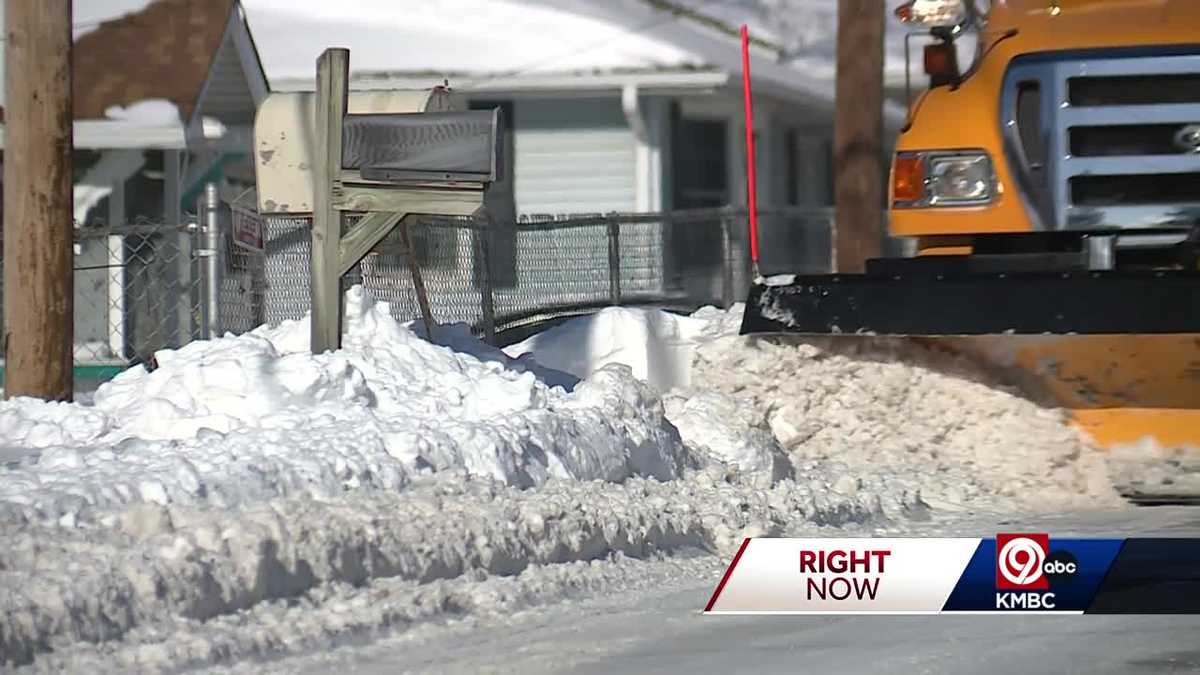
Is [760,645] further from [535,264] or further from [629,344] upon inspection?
[535,264]

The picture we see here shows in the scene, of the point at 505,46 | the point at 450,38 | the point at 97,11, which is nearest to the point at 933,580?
the point at 97,11

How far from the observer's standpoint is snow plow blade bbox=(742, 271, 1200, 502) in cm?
834

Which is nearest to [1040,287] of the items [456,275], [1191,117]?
[1191,117]

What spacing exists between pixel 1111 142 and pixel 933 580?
3306mm

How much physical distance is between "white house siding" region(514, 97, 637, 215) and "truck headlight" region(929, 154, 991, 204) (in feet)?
47.5

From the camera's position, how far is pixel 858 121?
16.5 m

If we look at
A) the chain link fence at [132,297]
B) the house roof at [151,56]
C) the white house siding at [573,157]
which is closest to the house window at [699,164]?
the white house siding at [573,157]

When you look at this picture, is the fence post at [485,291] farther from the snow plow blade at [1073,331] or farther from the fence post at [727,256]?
the fence post at [727,256]

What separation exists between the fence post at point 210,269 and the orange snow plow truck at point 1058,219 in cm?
363

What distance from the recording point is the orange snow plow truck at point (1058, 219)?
8.74 metres

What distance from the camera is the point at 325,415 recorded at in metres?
7.90

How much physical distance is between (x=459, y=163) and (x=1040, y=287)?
256 centimetres

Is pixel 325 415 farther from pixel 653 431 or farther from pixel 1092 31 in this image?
pixel 1092 31

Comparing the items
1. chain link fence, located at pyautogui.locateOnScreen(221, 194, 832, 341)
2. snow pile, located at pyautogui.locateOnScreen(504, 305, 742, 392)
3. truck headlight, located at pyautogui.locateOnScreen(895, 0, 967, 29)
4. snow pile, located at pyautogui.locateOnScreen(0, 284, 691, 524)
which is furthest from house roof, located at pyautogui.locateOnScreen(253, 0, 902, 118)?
snow pile, located at pyautogui.locateOnScreen(0, 284, 691, 524)
